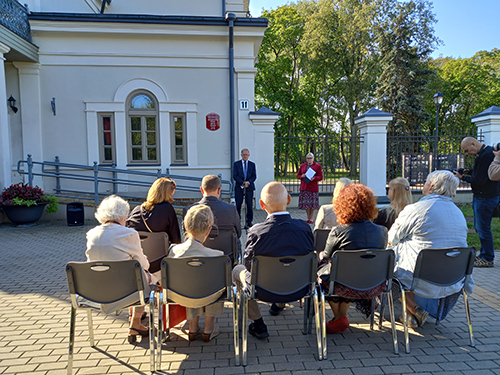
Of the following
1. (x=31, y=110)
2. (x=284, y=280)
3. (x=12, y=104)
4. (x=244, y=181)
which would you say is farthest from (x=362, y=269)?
(x=12, y=104)

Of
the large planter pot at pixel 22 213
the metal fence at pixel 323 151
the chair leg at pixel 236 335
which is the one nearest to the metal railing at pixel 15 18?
the large planter pot at pixel 22 213

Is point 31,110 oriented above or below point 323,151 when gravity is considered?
above

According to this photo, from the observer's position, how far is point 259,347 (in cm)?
338

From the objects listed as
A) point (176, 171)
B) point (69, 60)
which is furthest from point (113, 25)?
point (176, 171)

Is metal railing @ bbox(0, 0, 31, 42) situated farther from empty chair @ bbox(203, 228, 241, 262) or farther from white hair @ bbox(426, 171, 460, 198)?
white hair @ bbox(426, 171, 460, 198)

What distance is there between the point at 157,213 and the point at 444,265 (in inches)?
107

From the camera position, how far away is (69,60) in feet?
35.2

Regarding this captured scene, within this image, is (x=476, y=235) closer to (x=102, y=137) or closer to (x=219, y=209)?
(x=219, y=209)

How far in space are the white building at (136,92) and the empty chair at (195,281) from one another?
844 cm

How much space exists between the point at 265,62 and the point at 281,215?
Answer: 29.3m

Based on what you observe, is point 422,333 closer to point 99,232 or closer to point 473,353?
point 473,353

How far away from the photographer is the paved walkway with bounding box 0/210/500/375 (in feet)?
9.88

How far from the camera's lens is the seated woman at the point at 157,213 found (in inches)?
153

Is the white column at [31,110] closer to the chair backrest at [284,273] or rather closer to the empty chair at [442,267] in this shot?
the chair backrest at [284,273]
